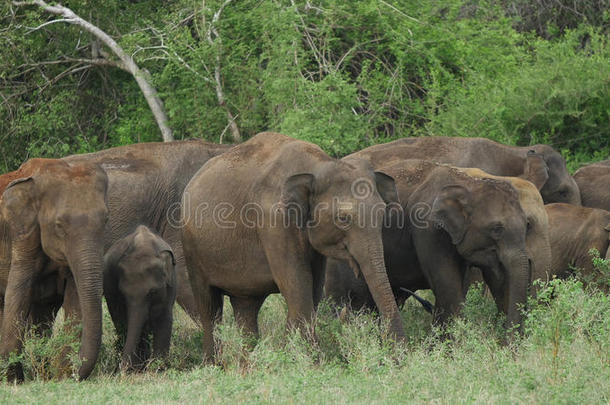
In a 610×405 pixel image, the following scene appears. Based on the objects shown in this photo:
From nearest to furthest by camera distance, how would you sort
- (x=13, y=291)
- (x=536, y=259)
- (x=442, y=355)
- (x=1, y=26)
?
(x=442, y=355), (x=13, y=291), (x=536, y=259), (x=1, y=26)

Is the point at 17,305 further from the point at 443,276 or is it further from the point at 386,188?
the point at 443,276

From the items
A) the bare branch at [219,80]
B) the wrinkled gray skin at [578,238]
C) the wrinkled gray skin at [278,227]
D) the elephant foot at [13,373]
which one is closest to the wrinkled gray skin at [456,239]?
the wrinkled gray skin at [278,227]

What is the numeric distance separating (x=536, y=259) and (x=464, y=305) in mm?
1166

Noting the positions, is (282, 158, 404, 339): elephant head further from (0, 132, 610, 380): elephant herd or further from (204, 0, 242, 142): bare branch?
(204, 0, 242, 142): bare branch

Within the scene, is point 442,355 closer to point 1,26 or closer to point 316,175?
point 316,175

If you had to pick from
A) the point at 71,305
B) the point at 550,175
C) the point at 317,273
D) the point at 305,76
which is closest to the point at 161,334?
the point at 71,305

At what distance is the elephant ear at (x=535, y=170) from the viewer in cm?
1216

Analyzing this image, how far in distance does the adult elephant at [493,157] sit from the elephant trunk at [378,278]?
2690mm

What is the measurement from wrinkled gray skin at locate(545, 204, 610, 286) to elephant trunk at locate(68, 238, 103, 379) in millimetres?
5255

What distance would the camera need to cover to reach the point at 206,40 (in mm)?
16922

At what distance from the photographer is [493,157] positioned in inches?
477

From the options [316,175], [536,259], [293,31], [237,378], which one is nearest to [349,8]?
[293,31]

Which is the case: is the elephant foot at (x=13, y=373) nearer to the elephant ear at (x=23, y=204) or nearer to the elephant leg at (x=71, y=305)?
the elephant leg at (x=71, y=305)

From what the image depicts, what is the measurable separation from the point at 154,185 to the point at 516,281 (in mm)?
4171
